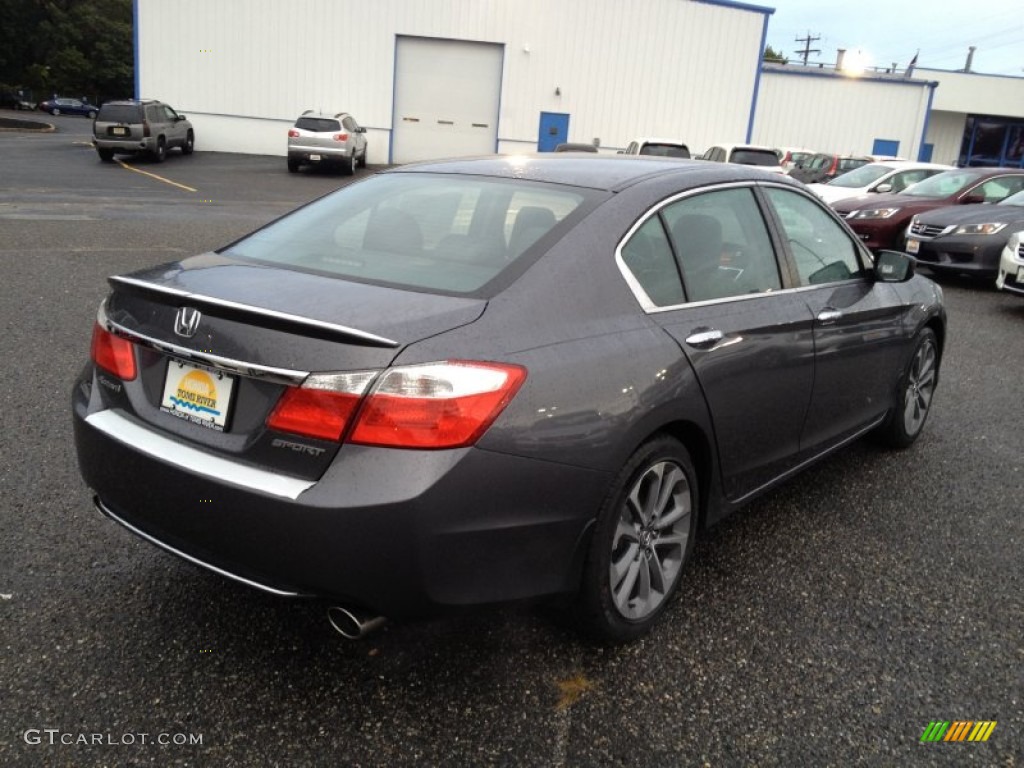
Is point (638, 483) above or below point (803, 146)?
below

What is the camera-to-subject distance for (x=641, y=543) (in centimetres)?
282

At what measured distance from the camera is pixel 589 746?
2387 millimetres

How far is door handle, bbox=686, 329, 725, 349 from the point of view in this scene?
2898mm

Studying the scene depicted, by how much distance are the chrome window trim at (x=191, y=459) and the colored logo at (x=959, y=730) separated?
1.92m

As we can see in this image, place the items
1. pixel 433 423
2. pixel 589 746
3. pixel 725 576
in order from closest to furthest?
pixel 433 423, pixel 589 746, pixel 725 576

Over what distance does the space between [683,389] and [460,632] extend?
110 centimetres

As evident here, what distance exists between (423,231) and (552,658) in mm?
1504

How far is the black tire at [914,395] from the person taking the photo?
15.1 ft

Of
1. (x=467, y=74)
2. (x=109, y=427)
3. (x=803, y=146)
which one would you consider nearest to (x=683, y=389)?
(x=109, y=427)

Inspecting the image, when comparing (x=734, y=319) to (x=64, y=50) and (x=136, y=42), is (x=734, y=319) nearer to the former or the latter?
(x=136, y=42)

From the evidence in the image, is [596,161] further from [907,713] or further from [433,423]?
[907,713]

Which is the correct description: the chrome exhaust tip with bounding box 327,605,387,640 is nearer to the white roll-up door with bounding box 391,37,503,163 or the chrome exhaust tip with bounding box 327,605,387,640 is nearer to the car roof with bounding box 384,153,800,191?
the car roof with bounding box 384,153,800,191

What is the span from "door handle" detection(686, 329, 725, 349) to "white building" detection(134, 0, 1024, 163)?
28.2m

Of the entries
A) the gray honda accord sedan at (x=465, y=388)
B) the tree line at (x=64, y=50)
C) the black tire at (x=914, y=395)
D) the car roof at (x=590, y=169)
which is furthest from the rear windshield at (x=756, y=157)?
the tree line at (x=64, y=50)
